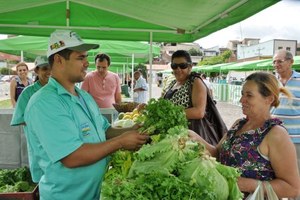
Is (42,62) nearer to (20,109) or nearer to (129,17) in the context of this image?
(20,109)

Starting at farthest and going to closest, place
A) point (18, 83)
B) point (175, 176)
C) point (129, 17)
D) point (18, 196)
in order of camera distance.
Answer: point (18, 83), point (129, 17), point (18, 196), point (175, 176)

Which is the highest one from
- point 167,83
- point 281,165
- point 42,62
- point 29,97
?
point 42,62

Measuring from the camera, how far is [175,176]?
5.30ft

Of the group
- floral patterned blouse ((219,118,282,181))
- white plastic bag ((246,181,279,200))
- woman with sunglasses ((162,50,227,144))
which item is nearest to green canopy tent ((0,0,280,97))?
woman with sunglasses ((162,50,227,144))

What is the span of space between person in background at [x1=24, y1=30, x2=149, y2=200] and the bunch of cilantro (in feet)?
0.39

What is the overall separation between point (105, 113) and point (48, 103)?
384 centimetres

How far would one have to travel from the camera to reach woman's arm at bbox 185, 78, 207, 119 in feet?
11.7

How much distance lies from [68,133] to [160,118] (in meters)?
0.65

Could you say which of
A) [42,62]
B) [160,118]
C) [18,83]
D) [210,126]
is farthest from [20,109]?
[18,83]

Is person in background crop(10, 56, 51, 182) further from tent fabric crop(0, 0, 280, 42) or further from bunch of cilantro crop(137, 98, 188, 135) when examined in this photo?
bunch of cilantro crop(137, 98, 188, 135)

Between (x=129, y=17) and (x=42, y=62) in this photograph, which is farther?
(x=129, y=17)

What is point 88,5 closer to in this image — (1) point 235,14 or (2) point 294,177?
(1) point 235,14

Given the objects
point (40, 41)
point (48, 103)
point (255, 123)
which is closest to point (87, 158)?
point (48, 103)

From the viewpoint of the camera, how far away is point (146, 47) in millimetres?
7449
